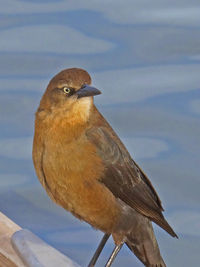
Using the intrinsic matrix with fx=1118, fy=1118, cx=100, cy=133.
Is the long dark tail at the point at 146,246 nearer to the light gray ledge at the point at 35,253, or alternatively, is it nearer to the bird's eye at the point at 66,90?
the light gray ledge at the point at 35,253

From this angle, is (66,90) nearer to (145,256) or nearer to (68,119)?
(68,119)

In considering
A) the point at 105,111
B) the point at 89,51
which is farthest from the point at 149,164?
the point at 89,51

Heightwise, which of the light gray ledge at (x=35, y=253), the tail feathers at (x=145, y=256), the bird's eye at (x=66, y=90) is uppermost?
the bird's eye at (x=66, y=90)

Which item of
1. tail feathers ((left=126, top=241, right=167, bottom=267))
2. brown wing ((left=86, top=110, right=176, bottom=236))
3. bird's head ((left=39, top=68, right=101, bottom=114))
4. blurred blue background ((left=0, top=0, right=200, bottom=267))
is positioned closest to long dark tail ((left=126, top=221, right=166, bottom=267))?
tail feathers ((left=126, top=241, right=167, bottom=267))

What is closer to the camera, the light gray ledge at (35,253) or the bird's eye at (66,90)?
the light gray ledge at (35,253)

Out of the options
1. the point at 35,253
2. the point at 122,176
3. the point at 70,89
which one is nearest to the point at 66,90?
the point at 70,89

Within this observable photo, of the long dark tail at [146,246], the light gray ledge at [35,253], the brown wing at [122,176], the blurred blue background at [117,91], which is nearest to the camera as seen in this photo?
the light gray ledge at [35,253]

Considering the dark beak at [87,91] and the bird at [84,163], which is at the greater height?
the dark beak at [87,91]

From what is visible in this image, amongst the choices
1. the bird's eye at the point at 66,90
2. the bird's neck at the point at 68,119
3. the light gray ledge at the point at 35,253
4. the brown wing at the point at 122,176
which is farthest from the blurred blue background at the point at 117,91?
the bird's eye at the point at 66,90
